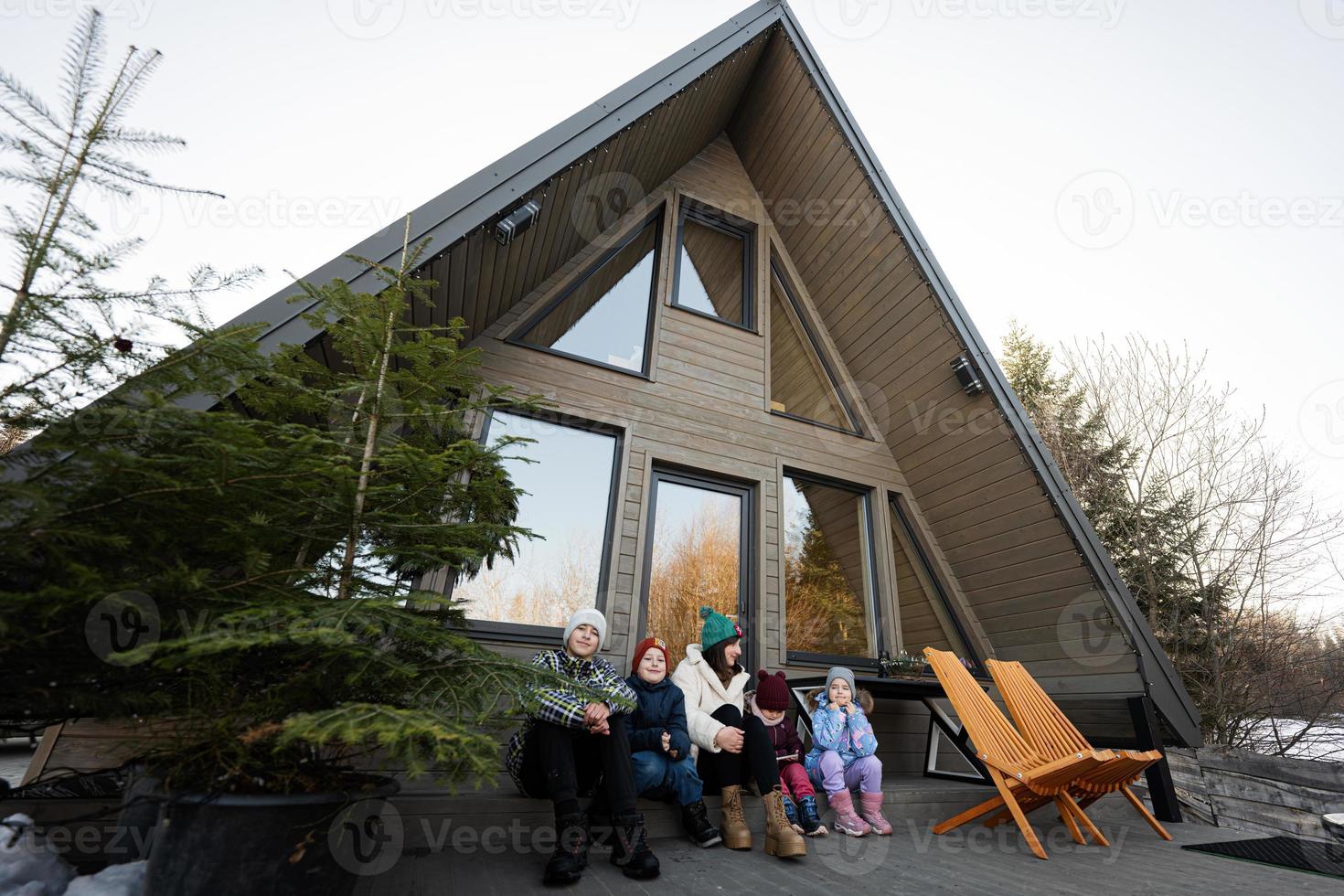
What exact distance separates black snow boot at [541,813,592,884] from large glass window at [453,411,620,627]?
174cm

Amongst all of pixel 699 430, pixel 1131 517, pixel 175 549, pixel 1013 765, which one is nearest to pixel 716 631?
pixel 1013 765

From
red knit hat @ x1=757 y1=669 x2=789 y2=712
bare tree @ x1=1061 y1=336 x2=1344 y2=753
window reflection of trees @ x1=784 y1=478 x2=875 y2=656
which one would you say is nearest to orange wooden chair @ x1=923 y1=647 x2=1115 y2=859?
red knit hat @ x1=757 y1=669 x2=789 y2=712

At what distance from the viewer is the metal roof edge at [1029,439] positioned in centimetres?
416

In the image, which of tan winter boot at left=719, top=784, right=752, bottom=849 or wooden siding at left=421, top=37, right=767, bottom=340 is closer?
tan winter boot at left=719, top=784, right=752, bottom=849

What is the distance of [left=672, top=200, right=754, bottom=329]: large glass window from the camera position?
18.6 feet

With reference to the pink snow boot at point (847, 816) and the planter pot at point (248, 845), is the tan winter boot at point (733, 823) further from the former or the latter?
Result: the planter pot at point (248, 845)

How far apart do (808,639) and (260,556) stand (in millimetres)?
4005

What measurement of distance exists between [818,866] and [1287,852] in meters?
2.84

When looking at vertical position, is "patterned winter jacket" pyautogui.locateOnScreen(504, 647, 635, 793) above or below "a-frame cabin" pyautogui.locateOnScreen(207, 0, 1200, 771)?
below

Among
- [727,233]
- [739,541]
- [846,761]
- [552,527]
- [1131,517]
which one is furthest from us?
[1131,517]

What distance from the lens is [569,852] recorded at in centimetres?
206

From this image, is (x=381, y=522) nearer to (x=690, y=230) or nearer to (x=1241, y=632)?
(x=690, y=230)

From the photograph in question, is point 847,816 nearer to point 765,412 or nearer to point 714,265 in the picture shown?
point 765,412

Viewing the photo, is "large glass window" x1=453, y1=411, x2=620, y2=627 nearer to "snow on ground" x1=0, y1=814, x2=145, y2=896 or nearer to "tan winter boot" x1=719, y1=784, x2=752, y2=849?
"tan winter boot" x1=719, y1=784, x2=752, y2=849
